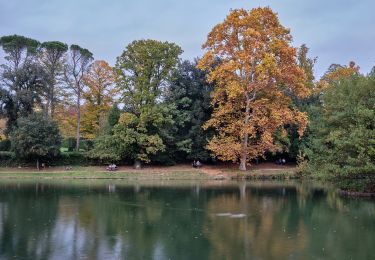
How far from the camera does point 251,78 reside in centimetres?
4716

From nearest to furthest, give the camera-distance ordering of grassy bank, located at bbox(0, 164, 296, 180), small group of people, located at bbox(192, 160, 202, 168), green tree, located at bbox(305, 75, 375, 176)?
green tree, located at bbox(305, 75, 375, 176)
grassy bank, located at bbox(0, 164, 296, 180)
small group of people, located at bbox(192, 160, 202, 168)

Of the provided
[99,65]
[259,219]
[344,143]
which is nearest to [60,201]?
[259,219]

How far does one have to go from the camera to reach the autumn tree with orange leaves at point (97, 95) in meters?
61.4

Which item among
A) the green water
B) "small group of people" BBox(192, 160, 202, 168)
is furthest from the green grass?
the green water

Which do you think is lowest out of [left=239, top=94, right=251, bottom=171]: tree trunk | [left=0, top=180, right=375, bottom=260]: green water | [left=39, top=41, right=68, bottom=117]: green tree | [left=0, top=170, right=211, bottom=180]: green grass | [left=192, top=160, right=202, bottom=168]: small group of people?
[left=0, top=180, right=375, bottom=260]: green water

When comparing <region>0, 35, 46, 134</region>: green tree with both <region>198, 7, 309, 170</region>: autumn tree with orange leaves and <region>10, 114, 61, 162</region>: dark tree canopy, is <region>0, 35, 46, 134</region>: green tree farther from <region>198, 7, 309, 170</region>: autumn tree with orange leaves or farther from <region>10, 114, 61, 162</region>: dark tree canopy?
<region>198, 7, 309, 170</region>: autumn tree with orange leaves

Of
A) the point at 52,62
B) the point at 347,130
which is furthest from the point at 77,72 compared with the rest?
the point at 347,130

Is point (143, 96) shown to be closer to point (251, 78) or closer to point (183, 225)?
point (251, 78)

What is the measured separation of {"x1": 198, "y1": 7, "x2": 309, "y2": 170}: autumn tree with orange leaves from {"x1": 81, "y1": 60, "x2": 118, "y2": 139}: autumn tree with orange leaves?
17974mm

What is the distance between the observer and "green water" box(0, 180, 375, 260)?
14.4 meters

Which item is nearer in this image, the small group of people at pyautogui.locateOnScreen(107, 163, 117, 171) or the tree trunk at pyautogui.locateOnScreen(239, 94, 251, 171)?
the tree trunk at pyautogui.locateOnScreen(239, 94, 251, 171)

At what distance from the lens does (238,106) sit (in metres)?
48.3

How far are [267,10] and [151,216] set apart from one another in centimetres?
3051

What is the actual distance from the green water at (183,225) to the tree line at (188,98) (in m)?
15.6
